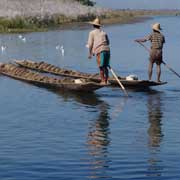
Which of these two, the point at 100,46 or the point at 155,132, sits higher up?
the point at 100,46

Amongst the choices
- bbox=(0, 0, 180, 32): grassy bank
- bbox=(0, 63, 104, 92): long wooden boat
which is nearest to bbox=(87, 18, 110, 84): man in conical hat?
bbox=(0, 63, 104, 92): long wooden boat

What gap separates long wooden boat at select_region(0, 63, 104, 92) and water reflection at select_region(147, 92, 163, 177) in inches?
58.2

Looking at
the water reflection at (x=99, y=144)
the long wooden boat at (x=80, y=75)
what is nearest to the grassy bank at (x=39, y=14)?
the long wooden boat at (x=80, y=75)

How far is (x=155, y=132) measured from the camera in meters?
13.2

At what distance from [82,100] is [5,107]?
2.03 metres

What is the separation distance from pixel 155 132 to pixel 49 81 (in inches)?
264

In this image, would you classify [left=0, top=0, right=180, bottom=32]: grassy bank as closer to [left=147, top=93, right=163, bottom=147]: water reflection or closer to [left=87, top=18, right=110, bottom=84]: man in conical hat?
[left=87, top=18, right=110, bottom=84]: man in conical hat

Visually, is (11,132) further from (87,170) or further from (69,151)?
(87,170)

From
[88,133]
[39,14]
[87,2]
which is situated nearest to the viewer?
[88,133]

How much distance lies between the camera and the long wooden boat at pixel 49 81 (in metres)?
17.8

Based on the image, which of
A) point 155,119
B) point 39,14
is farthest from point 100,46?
point 39,14

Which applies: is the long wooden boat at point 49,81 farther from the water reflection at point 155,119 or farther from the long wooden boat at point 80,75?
the water reflection at point 155,119

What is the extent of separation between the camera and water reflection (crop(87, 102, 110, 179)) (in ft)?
34.5

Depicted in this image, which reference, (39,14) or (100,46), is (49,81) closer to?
(100,46)
